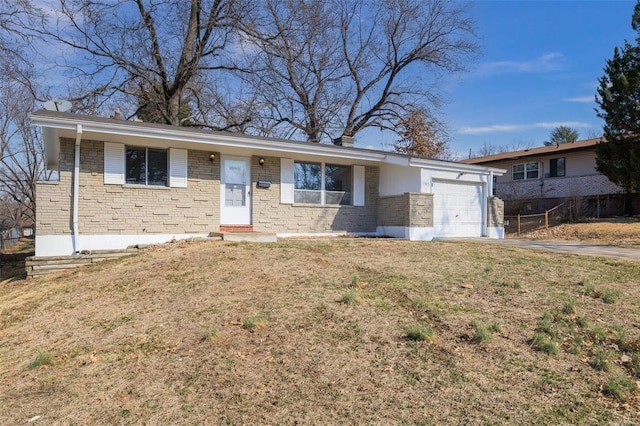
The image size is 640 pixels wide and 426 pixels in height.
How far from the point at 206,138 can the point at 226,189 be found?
5.70 ft

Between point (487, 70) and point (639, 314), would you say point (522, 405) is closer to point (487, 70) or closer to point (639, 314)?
point (639, 314)

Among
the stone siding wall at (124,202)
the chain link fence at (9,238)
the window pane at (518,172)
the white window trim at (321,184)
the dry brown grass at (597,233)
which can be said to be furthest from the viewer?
the window pane at (518,172)

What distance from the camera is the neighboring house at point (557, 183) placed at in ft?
73.4

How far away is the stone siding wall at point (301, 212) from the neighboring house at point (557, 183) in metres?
12.7

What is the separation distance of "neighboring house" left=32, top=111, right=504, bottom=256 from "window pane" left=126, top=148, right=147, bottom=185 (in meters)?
0.02

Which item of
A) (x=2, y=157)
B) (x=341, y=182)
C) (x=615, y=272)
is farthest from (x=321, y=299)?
(x=2, y=157)

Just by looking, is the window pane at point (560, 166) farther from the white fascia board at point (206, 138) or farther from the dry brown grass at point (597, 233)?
the white fascia board at point (206, 138)

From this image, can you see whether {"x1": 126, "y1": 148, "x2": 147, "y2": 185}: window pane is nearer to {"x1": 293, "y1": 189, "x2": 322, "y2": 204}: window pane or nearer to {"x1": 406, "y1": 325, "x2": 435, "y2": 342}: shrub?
{"x1": 293, "y1": 189, "x2": 322, "y2": 204}: window pane

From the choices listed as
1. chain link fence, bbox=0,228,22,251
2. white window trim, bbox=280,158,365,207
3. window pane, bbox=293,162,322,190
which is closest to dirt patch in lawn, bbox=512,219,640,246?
white window trim, bbox=280,158,365,207

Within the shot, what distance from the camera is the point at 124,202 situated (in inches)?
416

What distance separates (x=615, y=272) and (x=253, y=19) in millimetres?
16837

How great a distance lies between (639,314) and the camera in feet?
17.4

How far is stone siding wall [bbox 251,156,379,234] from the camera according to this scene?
12.6m

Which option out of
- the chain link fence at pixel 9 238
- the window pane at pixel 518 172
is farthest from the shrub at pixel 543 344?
the window pane at pixel 518 172
